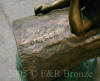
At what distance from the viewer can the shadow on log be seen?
1.33 metres

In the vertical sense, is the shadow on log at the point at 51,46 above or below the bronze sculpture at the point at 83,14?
below

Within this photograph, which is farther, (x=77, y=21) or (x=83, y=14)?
(x=83, y=14)

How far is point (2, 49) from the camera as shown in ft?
7.99

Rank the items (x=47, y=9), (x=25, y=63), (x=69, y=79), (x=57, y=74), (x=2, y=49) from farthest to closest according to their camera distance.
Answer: (x=2, y=49), (x=69, y=79), (x=47, y=9), (x=57, y=74), (x=25, y=63)

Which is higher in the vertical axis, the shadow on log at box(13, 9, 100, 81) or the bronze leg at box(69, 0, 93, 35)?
the bronze leg at box(69, 0, 93, 35)

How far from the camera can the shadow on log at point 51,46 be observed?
1.33 m

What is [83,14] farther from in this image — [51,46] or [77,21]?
[51,46]

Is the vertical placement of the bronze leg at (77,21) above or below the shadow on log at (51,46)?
above

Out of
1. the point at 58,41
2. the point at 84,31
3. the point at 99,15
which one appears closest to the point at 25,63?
the point at 58,41

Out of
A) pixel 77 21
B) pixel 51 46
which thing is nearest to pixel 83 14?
pixel 77 21

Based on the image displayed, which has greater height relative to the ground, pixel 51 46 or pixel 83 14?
pixel 83 14

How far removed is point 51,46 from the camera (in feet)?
4.45

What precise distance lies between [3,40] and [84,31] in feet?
4.47

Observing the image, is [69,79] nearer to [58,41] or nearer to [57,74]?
[57,74]
